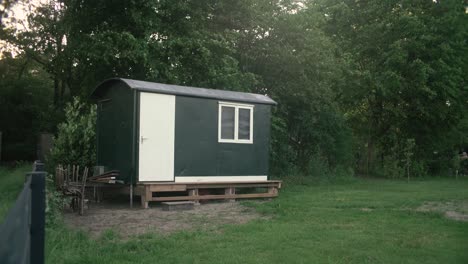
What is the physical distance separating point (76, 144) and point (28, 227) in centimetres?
1074

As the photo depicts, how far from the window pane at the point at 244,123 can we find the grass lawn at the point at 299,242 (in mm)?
3707

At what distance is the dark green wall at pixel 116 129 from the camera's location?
34.6 feet

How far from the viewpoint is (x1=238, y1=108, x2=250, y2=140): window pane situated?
12.2 m

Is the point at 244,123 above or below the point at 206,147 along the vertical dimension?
above

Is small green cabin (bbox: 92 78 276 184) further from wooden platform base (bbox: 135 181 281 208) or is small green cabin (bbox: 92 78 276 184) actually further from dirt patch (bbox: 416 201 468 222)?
dirt patch (bbox: 416 201 468 222)

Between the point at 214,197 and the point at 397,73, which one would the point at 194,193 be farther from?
the point at 397,73

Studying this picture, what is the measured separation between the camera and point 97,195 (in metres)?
11.6

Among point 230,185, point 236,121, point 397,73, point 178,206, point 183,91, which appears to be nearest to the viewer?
point 178,206

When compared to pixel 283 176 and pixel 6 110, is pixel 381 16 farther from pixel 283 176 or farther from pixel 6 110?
pixel 6 110

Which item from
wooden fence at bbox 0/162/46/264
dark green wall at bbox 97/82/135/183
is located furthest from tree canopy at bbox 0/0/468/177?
wooden fence at bbox 0/162/46/264

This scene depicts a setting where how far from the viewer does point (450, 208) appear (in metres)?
9.78

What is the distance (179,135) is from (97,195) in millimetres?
2473

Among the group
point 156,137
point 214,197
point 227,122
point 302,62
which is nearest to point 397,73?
point 302,62

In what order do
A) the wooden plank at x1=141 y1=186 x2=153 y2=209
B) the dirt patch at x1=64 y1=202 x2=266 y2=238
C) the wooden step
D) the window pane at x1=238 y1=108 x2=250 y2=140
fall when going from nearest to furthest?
1. the dirt patch at x1=64 y1=202 x2=266 y2=238
2. the wooden step
3. the wooden plank at x1=141 y1=186 x2=153 y2=209
4. the window pane at x1=238 y1=108 x2=250 y2=140
